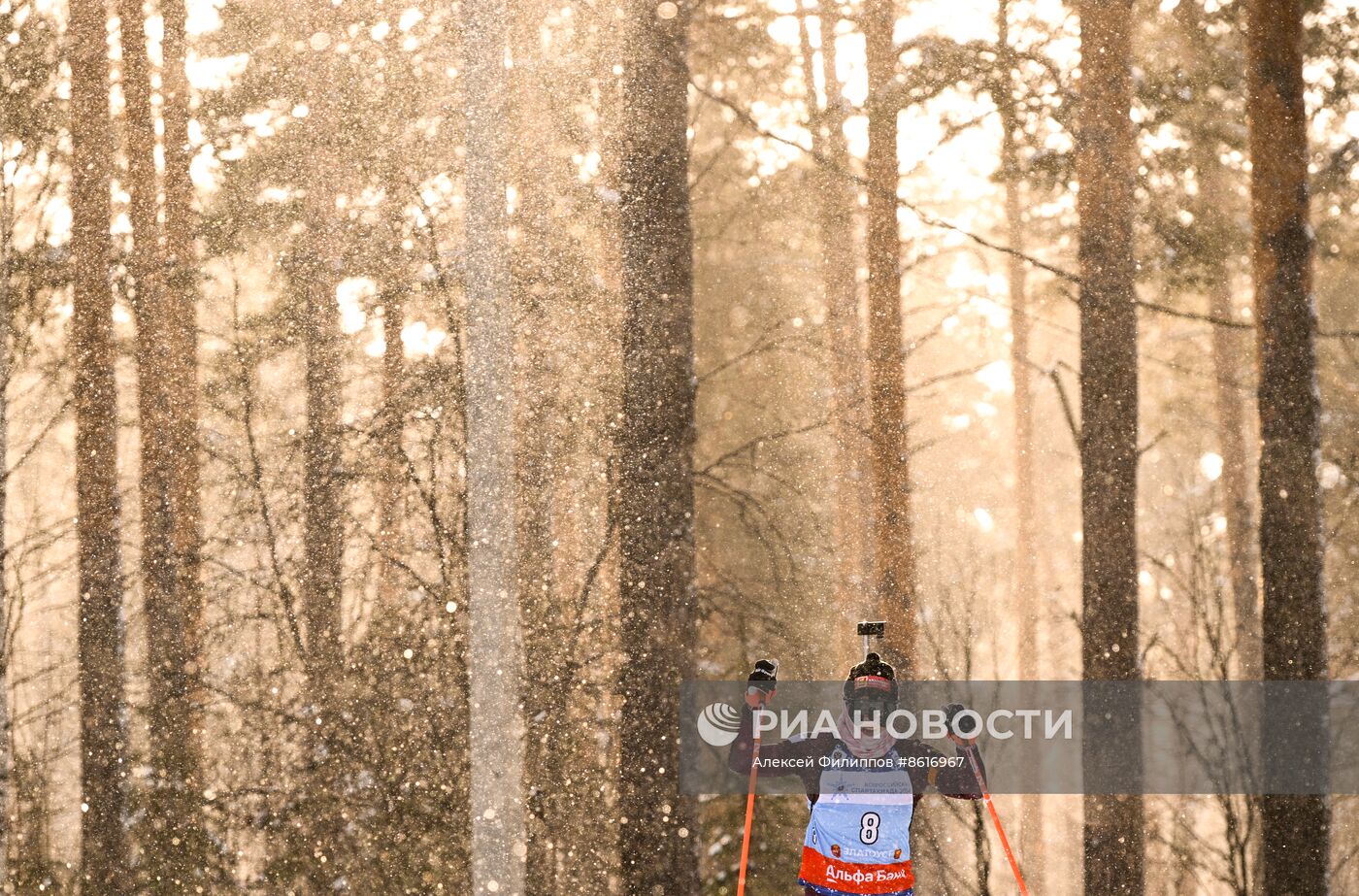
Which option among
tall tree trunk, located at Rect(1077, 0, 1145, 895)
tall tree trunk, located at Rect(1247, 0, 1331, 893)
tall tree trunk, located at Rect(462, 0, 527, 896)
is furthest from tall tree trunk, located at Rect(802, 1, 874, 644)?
tall tree trunk, located at Rect(1247, 0, 1331, 893)

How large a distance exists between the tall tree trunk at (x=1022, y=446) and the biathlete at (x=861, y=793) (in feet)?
2.34

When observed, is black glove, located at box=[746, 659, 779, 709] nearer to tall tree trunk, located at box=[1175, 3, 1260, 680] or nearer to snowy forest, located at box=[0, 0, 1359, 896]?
snowy forest, located at box=[0, 0, 1359, 896]

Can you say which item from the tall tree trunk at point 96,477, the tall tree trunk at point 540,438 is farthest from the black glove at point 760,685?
the tall tree trunk at point 96,477

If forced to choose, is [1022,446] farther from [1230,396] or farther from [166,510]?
[166,510]

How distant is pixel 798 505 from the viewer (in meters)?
3.25

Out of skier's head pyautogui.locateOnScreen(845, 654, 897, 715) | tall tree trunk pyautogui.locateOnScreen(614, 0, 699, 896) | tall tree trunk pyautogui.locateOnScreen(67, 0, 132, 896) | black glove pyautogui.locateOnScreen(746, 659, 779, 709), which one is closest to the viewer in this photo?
skier's head pyautogui.locateOnScreen(845, 654, 897, 715)

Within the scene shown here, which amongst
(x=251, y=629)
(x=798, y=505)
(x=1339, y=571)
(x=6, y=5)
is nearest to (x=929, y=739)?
(x=798, y=505)

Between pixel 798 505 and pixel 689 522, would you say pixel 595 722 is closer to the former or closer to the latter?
pixel 689 522

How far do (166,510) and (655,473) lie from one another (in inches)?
78.4

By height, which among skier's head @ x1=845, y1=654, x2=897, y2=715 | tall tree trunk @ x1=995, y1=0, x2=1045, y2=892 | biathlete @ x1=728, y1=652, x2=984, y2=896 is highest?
tall tree trunk @ x1=995, y1=0, x2=1045, y2=892

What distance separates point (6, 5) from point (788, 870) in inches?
191

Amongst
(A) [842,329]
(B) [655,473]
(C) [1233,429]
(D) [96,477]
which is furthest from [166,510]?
(C) [1233,429]

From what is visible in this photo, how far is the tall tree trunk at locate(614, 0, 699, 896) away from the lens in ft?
10.6

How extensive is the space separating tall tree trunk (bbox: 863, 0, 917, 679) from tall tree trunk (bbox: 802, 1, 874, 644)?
6 cm
